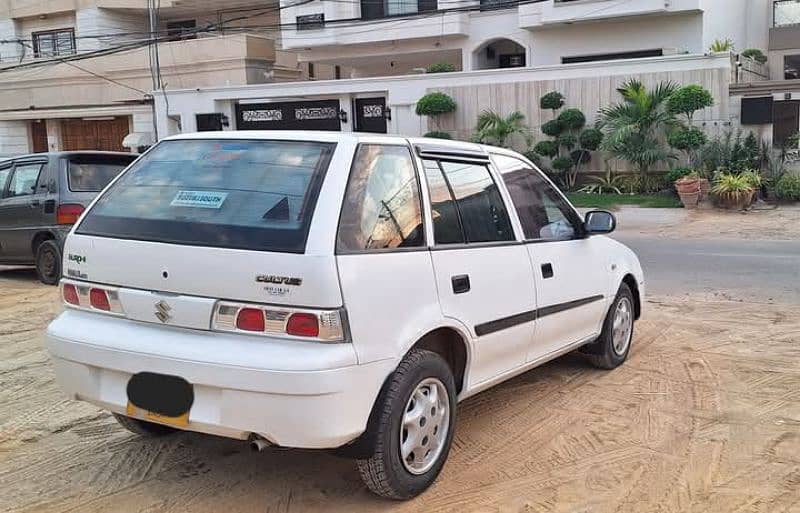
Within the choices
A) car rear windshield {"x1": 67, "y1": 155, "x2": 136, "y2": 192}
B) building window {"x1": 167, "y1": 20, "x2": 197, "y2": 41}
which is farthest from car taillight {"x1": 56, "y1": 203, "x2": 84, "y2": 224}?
building window {"x1": 167, "y1": 20, "x2": 197, "y2": 41}

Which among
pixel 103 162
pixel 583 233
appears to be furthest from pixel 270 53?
pixel 583 233

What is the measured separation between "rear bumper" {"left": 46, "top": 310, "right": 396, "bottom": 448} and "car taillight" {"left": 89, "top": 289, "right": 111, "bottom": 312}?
0.76 ft

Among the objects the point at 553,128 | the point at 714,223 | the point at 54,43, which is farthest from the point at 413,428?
the point at 54,43

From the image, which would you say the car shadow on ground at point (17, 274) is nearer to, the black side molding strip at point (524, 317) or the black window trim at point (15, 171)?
the black window trim at point (15, 171)

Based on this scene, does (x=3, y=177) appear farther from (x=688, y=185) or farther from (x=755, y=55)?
(x=755, y=55)

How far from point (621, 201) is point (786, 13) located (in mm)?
14099

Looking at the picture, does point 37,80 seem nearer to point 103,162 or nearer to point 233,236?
point 103,162

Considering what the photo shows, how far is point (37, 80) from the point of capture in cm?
3525

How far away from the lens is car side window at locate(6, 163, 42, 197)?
1048 centimetres

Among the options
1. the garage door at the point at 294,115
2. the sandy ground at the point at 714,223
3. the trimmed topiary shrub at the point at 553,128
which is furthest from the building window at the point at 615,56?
the sandy ground at the point at 714,223

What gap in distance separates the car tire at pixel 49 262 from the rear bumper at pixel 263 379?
7.17 metres

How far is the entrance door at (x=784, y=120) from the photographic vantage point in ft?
60.6

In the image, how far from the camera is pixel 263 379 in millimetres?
3393

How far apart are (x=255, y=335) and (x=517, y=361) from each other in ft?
6.11
